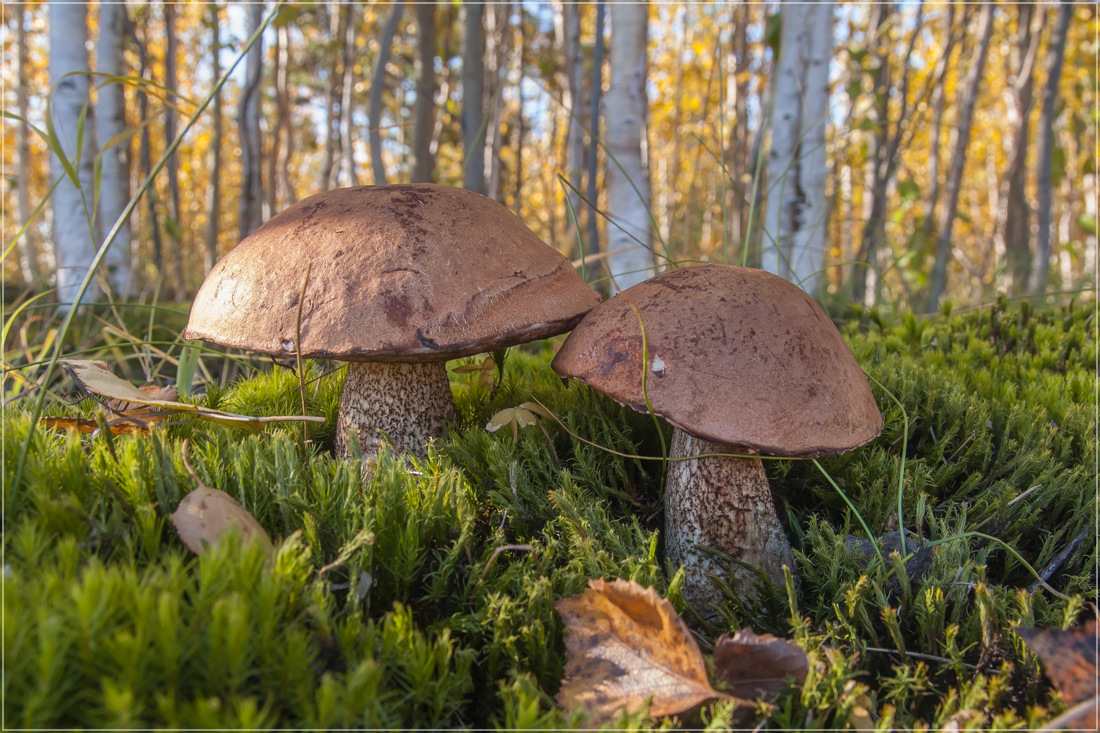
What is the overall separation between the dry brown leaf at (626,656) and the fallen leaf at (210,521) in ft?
1.76

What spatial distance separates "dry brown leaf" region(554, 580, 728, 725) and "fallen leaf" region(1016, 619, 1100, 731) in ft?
1.72

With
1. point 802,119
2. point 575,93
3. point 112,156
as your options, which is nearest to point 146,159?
point 112,156

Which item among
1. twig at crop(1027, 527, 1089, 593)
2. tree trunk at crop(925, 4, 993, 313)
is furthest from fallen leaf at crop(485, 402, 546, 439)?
tree trunk at crop(925, 4, 993, 313)

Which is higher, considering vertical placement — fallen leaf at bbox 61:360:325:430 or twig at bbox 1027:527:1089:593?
fallen leaf at bbox 61:360:325:430

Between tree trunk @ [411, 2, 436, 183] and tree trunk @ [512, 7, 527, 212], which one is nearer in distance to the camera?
tree trunk @ [411, 2, 436, 183]

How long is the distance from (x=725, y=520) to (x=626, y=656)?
61cm

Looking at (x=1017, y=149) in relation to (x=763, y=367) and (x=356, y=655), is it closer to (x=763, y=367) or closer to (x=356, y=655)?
(x=763, y=367)

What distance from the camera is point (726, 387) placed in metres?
1.29

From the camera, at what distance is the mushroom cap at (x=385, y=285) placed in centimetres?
135

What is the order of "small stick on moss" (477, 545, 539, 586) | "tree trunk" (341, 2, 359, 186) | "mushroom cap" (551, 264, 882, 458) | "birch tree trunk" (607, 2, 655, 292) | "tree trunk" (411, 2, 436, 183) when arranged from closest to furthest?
"small stick on moss" (477, 545, 539, 586)
"mushroom cap" (551, 264, 882, 458)
"birch tree trunk" (607, 2, 655, 292)
"tree trunk" (411, 2, 436, 183)
"tree trunk" (341, 2, 359, 186)

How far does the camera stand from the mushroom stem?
1.76 metres

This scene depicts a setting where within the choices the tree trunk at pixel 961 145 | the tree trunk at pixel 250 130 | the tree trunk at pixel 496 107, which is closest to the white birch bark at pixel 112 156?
the tree trunk at pixel 250 130

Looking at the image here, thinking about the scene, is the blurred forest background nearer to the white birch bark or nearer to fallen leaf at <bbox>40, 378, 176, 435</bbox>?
the white birch bark

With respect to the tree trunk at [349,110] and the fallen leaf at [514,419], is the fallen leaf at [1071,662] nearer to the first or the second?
the fallen leaf at [514,419]
